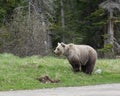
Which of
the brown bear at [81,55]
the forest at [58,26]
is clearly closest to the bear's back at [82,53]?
the brown bear at [81,55]

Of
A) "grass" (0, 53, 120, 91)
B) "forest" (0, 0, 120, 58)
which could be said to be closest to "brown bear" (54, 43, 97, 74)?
"grass" (0, 53, 120, 91)

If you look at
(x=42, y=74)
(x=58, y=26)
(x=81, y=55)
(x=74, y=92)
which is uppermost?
(x=58, y=26)

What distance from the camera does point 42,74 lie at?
806 inches

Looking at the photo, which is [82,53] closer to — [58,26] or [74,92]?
[74,92]

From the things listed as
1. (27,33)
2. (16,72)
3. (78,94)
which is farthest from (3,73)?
(27,33)

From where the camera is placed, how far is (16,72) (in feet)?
66.6

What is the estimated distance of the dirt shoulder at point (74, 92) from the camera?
16094 millimetres

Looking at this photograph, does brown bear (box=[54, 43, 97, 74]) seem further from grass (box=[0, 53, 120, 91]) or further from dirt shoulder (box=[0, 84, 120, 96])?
dirt shoulder (box=[0, 84, 120, 96])

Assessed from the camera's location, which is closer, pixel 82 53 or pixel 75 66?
pixel 75 66

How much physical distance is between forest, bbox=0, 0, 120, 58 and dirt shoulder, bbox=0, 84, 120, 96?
1516 centimetres

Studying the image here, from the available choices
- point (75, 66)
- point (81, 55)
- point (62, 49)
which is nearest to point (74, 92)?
point (75, 66)

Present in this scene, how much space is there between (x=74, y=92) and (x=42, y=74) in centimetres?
400

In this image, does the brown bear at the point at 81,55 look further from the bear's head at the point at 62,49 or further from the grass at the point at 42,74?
the grass at the point at 42,74

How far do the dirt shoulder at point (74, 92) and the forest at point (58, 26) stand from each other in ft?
49.7
